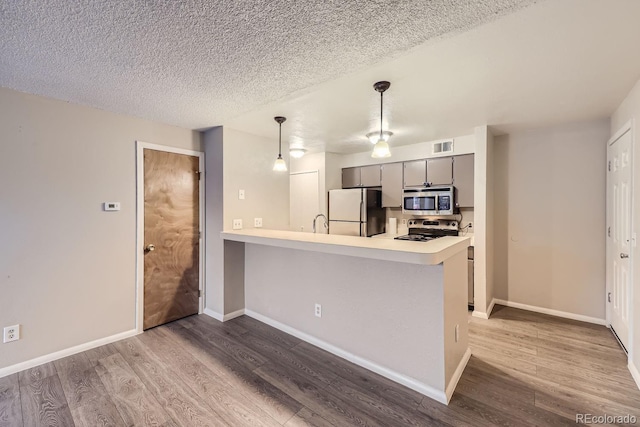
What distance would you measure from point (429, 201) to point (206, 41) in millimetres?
3351

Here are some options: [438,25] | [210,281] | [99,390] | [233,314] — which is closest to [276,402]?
[99,390]

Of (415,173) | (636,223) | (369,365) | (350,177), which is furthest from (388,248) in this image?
(350,177)

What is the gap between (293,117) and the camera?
300cm

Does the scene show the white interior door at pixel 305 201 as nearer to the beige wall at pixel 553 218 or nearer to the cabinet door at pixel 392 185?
the cabinet door at pixel 392 185

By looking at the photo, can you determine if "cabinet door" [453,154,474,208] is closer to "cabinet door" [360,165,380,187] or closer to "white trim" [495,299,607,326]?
"cabinet door" [360,165,380,187]

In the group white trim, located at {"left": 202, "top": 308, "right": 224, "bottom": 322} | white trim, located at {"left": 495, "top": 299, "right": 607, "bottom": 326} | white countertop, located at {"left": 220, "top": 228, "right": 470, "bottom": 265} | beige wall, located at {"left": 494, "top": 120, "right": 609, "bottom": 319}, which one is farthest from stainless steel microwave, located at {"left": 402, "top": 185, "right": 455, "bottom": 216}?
white trim, located at {"left": 202, "top": 308, "right": 224, "bottom": 322}

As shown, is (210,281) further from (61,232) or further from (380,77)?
(380,77)

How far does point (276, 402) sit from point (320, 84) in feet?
7.77

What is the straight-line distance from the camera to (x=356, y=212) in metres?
4.40

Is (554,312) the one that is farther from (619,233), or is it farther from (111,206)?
(111,206)

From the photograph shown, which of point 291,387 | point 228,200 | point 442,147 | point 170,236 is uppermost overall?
point 442,147

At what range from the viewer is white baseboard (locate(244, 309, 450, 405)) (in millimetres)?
1960

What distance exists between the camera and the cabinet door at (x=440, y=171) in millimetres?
3857

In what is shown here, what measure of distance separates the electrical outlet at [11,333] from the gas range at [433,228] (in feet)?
13.7
